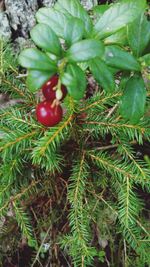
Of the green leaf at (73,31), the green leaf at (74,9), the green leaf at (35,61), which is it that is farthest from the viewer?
the green leaf at (74,9)

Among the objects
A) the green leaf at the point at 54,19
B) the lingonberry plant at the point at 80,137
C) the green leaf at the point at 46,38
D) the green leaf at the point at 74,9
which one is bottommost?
the lingonberry plant at the point at 80,137

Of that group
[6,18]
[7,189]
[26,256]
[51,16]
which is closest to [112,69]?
[51,16]

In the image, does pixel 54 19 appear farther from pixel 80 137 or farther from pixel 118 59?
pixel 80 137

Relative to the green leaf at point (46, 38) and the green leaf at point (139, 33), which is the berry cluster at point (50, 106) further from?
Answer: the green leaf at point (139, 33)

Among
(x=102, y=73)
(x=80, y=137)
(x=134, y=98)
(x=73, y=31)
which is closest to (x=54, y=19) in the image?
(x=73, y=31)

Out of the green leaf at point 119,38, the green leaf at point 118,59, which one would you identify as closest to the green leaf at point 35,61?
the green leaf at point 118,59

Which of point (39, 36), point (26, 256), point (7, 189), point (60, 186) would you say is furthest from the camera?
point (26, 256)

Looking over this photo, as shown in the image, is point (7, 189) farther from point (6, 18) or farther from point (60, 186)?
point (6, 18)
